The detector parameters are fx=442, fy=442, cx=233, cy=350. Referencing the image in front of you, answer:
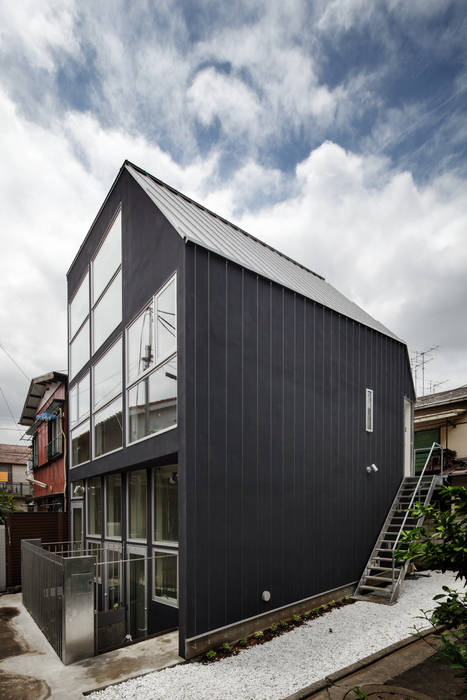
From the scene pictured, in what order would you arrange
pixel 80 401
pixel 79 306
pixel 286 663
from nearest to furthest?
pixel 286 663 → pixel 80 401 → pixel 79 306

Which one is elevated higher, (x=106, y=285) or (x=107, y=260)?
(x=107, y=260)

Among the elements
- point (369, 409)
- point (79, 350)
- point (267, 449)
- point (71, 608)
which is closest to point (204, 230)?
point (267, 449)

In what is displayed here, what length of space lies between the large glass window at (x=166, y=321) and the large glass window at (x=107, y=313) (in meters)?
2.30

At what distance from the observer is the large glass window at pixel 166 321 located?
23.5ft

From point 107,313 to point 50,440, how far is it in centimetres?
850

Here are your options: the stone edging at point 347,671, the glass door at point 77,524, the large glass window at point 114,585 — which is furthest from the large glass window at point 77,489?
the stone edging at point 347,671

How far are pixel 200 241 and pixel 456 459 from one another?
493 inches

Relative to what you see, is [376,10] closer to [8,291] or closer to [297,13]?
[297,13]

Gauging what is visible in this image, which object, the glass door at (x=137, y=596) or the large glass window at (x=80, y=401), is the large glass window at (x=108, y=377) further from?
the glass door at (x=137, y=596)

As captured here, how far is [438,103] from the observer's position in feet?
29.9

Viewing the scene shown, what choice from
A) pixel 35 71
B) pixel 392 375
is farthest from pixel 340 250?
pixel 35 71

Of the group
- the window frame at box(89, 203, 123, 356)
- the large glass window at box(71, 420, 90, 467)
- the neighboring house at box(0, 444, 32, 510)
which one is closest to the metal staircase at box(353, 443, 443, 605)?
the large glass window at box(71, 420, 90, 467)

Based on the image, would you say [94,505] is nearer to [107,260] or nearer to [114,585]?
[114,585]

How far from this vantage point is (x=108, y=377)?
1050 cm
